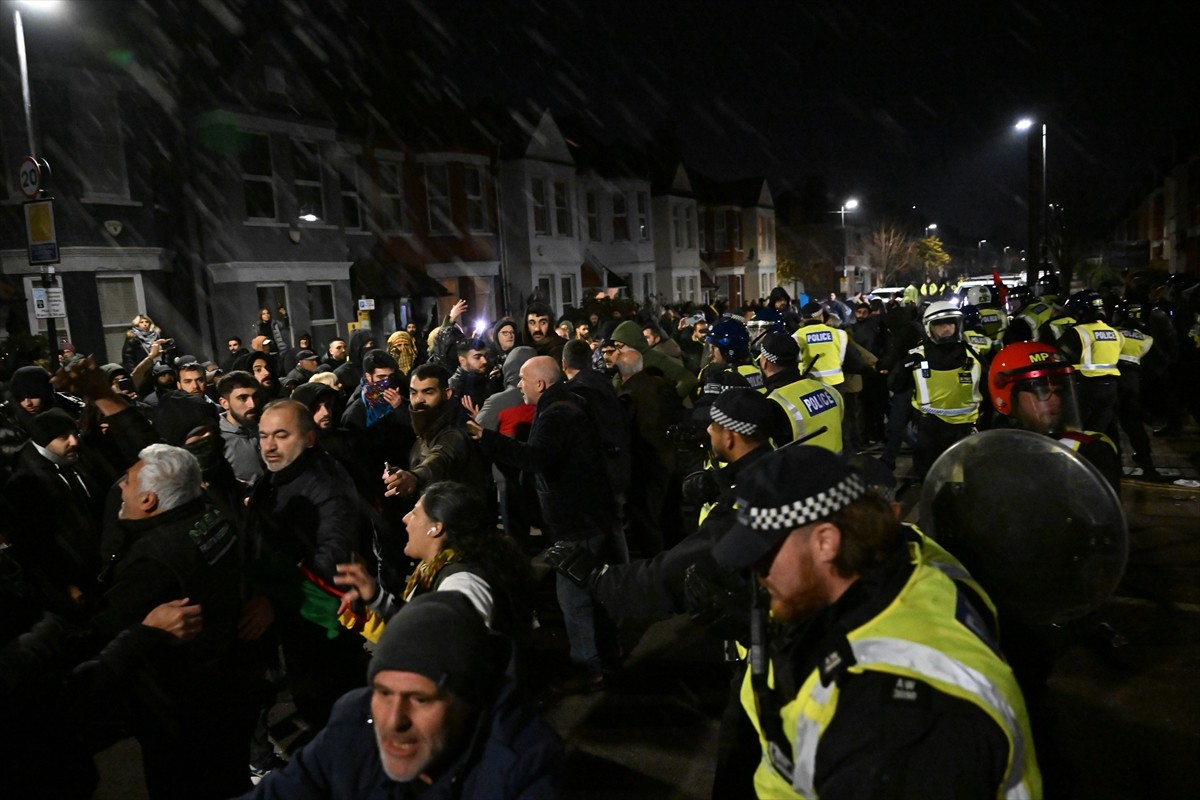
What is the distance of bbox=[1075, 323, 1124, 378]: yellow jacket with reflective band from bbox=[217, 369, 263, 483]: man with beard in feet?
24.2

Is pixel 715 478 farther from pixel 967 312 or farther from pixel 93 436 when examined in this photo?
pixel 967 312

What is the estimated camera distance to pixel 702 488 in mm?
3961

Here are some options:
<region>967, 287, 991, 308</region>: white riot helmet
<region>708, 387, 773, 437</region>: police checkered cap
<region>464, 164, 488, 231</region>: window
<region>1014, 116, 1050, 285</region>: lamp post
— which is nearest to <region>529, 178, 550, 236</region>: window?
<region>464, 164, 488, 231</region>: window

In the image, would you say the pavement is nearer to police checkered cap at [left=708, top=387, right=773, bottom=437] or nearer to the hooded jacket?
police checkered cap at [left=708, top=387, right=773, bottom=437]

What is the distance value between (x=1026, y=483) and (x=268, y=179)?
20.0 m

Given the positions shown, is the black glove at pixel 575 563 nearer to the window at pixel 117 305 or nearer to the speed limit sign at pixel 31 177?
the speed limit sign at pixel 31 177

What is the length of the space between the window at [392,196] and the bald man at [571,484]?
813 inches

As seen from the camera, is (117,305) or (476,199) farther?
(476,199)

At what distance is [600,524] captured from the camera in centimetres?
528

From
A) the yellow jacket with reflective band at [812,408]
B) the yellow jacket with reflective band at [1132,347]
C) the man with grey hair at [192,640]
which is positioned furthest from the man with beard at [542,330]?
the yellow jacket with reflective band at [1132,347]

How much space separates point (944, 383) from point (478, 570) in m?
5.54

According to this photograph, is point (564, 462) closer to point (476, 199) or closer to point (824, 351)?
point (824, 351)

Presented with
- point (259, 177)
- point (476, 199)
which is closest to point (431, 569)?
point (259, 177)

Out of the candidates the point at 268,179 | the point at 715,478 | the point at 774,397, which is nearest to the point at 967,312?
the point at 774,397
